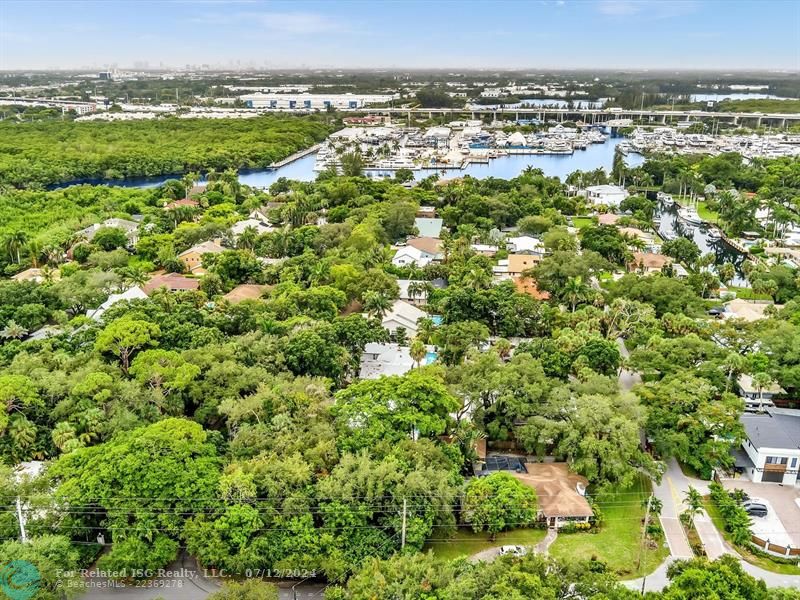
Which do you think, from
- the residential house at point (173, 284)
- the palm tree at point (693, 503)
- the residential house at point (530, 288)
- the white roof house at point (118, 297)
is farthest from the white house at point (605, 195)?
the palm tree at point (693, 503)

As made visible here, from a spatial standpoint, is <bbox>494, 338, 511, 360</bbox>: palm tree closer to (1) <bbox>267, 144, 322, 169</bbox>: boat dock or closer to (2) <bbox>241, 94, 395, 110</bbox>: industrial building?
(1) <bbox>267, 144, 322, 169</bbox>: boat dock

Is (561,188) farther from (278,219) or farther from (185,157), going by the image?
(185,157)

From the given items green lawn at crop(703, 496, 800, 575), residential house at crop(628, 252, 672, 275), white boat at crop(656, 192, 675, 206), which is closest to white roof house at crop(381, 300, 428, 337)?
green lawn at crop(703, 496, 800, 575)

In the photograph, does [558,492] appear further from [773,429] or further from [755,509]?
[773,429]

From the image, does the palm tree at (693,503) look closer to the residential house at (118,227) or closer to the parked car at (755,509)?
the parked car at (755,509)

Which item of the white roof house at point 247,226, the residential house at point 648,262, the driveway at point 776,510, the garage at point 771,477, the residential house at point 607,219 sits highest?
the residential house at point 607,219
